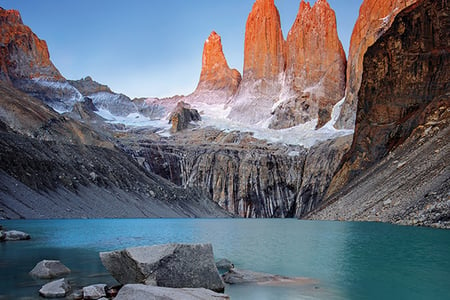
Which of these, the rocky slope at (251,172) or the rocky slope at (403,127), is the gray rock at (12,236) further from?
the rocky slope at (251,172)

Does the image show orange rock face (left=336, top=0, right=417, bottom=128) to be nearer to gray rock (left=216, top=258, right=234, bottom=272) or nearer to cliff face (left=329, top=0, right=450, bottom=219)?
cliff face (left=329, top=0, right=450, bottom=219)

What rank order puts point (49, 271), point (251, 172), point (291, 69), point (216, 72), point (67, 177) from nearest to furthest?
1. point (49, 271)
2. point (67, 177)
3. point (251, 172)
4. point (291, 69)
5. point (216, 72)

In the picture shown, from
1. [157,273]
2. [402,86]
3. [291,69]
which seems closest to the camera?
[157,273]

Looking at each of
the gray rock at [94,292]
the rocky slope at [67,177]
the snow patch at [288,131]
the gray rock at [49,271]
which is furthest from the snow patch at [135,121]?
A: the gray rock at [94,292]

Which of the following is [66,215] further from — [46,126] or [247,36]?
[247,36]

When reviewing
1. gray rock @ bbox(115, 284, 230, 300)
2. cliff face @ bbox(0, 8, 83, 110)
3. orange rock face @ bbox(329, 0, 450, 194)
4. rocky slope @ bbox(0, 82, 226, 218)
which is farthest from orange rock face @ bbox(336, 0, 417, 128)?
gray rock @ bbox(115, 284, 230, 300)

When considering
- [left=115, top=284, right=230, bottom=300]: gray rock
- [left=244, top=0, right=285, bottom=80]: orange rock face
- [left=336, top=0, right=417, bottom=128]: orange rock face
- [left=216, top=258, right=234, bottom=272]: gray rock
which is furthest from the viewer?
[left=244, top=0, right=285, bottom=80]: orange rock face

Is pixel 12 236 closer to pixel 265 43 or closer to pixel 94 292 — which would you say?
pixel 94 292

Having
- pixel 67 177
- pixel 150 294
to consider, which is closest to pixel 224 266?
pixel 150 294
